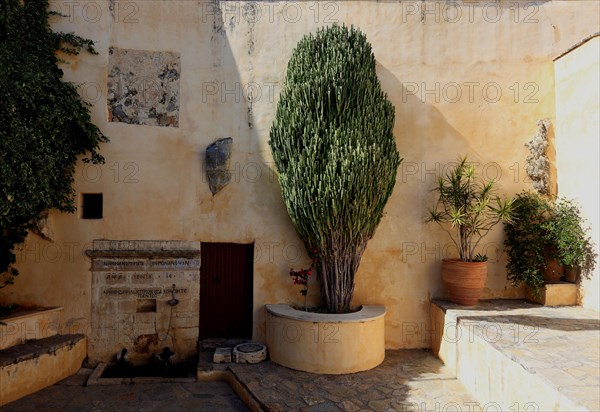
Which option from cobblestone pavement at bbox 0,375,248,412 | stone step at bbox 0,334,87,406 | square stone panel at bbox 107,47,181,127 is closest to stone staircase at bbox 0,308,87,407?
stone step at bbox 0,334,87,406

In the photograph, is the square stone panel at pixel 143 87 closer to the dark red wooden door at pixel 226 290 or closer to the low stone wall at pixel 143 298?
the low stone wall at pixel 143 298

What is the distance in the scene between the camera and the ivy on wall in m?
5.64

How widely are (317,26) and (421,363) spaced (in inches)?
237

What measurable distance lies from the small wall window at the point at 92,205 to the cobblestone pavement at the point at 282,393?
255 centimetres

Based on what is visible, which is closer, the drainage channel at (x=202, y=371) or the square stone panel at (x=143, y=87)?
the drainage channel at (x=202, y=371)

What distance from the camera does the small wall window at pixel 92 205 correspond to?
6.87 metres

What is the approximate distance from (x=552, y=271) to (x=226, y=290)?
5.74 m

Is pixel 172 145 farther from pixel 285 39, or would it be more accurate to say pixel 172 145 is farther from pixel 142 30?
pixel 285 39

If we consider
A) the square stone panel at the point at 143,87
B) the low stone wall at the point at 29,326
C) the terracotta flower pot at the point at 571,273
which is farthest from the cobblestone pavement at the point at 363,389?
the square stone panel at the point at 143,87

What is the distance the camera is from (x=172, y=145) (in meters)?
6.98

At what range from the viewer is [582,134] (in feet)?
22.3

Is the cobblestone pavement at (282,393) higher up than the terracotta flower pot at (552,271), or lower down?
lower down

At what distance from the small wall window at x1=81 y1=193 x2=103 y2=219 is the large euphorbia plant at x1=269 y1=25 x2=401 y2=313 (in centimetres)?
311

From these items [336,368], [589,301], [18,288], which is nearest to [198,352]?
[336,368]
